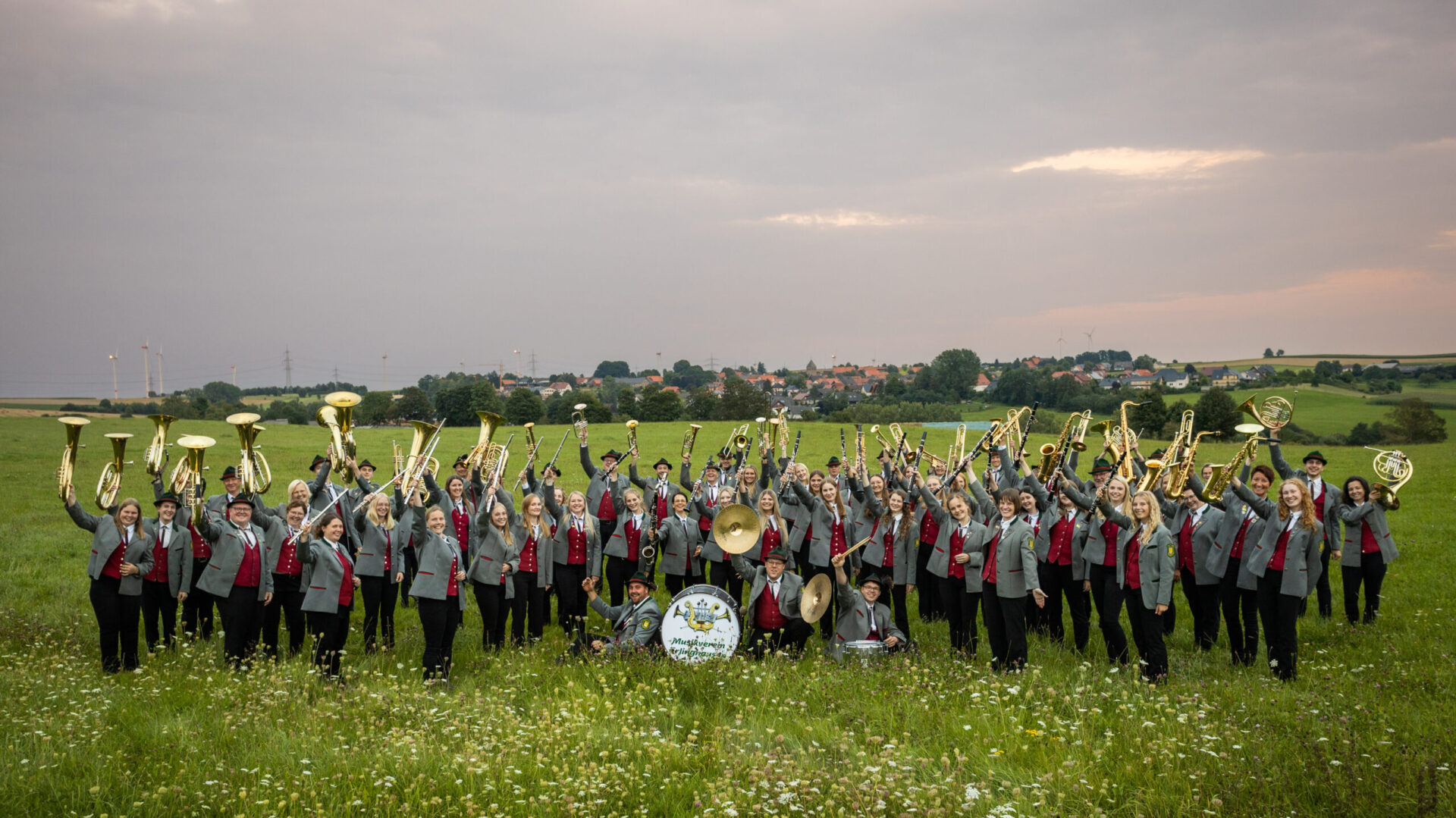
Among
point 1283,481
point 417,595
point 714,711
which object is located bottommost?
point 714,711

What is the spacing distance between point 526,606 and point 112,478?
524 centimetres

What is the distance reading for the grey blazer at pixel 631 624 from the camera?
10609 mm

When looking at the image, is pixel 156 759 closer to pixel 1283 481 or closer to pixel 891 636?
pixel 891 636

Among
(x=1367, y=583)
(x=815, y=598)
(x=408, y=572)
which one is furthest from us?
(x=408, y=572)

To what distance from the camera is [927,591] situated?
13266mm

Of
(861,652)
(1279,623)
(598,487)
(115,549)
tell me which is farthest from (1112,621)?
(115,549)

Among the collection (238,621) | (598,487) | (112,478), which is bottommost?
(238,621)

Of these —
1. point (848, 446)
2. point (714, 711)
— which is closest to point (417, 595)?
point (714, 711)

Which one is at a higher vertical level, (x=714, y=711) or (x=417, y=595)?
(x=417, y=595)

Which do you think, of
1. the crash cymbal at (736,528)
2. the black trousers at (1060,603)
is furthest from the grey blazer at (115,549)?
the black trousers at (1060,603)

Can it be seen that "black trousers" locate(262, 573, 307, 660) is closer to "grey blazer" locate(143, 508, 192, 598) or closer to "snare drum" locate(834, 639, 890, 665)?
"grey blazer" locate(143, 508, 192, 598)

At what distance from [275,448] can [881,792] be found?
1651 inches

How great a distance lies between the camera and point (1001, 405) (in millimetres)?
77000

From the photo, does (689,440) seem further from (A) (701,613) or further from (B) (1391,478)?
(B) (1391,478)
